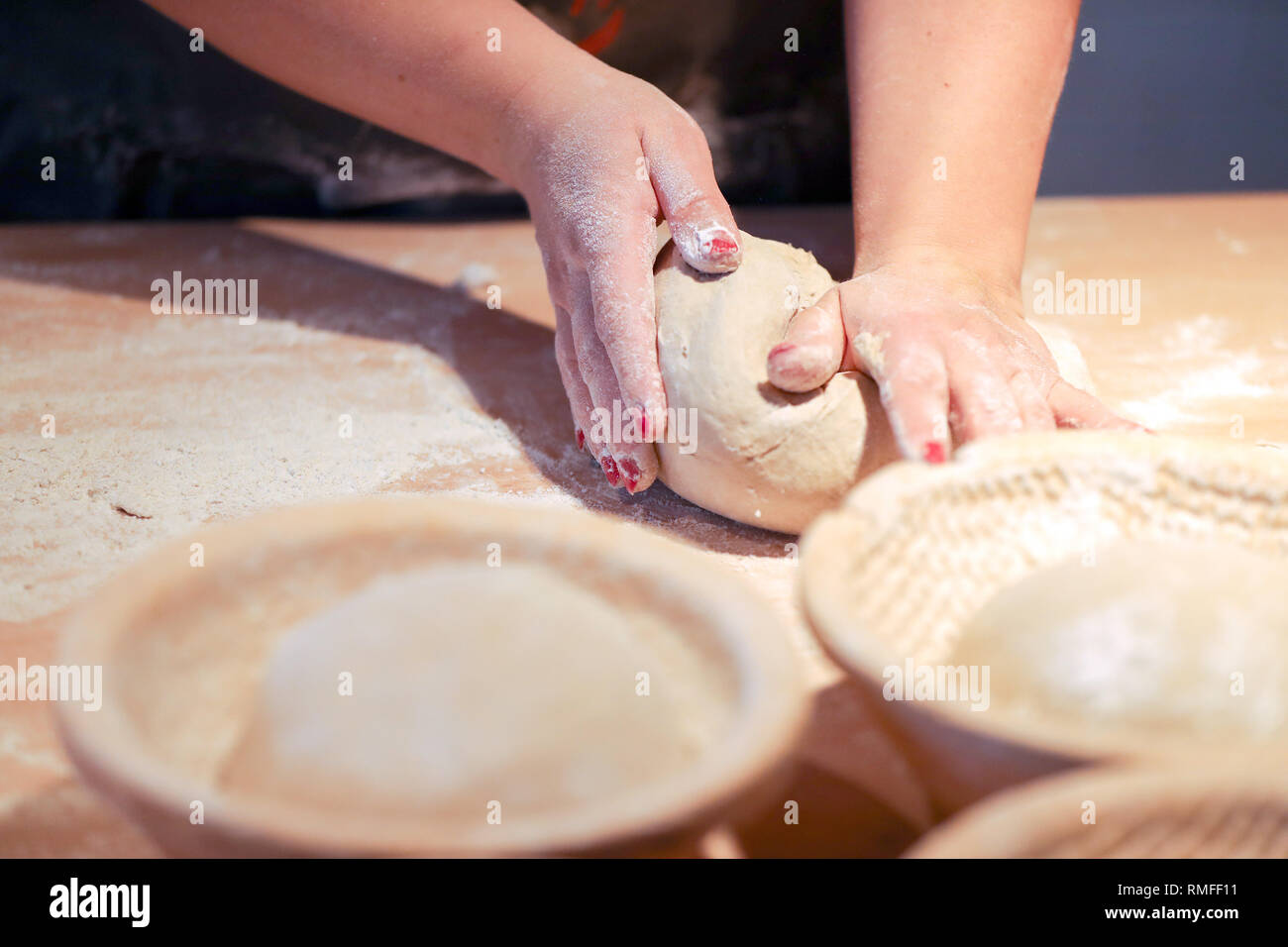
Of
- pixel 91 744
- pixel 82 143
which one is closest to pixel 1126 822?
pixel 91 744

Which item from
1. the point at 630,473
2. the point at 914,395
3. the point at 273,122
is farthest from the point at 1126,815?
the point at 273,122

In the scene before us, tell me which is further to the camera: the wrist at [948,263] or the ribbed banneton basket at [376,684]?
the wrist at [948,263]

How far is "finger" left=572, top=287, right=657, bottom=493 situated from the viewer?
Result: 1.42m

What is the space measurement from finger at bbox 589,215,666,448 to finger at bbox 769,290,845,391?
0.15 m

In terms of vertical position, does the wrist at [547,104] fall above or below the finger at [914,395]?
above

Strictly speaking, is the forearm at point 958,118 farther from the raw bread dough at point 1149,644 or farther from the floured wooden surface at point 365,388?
the raw bread dough at point 1149,644

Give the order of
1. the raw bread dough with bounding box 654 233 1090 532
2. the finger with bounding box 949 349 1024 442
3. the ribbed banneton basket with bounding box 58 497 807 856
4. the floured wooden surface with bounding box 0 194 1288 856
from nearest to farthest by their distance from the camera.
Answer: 1. the ribbed banneton basket with bounding box 58 497 807 856
2. the floured wooden surface with bounding box 0 194 1288 856
3. the finger with bounding box 949 349 1024 442
4. the raw bread dough with bounding box 654 233 1090 532

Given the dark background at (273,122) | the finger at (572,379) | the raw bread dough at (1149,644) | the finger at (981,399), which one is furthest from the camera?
the dark background at (273,122)

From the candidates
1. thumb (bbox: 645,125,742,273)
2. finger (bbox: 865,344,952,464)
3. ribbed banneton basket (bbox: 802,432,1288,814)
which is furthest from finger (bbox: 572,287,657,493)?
ribbed banneton basket (bbox: 802,432,1288,814)

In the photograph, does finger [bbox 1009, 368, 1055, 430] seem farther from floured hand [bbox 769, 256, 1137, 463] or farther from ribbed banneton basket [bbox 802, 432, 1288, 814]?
ribbed banneton basket [bbox 802, 432, 1288, 814]

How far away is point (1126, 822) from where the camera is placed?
60cm

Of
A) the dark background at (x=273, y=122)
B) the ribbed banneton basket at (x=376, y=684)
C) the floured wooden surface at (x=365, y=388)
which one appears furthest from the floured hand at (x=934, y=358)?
the dark background at (x=273, y=122)

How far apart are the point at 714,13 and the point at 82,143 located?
1456 millimetres

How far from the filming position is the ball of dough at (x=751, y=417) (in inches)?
52.3
